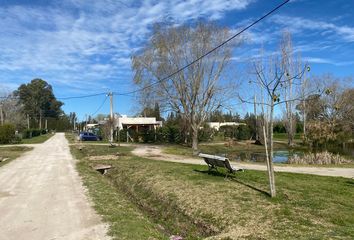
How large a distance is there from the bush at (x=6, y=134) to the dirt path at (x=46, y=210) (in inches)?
1360

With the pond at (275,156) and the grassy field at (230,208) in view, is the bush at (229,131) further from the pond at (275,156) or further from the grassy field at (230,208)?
the grassy field at (230,208)

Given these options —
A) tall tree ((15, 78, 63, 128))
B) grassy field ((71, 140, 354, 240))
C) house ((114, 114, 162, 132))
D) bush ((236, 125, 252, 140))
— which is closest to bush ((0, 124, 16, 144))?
house ((114, 114, 162, 132))

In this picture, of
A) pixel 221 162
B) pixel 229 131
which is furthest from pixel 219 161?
pixel 229 131

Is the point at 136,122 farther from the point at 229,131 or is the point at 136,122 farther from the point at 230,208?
the point at 230,208

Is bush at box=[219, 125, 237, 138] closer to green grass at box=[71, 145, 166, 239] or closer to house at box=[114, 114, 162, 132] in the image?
house at box=[114, 114, 162, 132]

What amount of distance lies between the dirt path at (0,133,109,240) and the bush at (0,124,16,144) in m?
34.5

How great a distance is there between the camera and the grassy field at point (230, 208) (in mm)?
7289

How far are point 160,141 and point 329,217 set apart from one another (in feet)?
140

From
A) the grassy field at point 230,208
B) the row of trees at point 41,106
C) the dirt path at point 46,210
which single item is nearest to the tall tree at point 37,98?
the row of trees at point 41,106

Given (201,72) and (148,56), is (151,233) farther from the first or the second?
(148,56)

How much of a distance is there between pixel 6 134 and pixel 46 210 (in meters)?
42.1

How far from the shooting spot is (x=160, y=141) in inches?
1971

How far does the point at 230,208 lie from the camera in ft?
29.0

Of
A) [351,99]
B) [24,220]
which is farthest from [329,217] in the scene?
[351,99]
